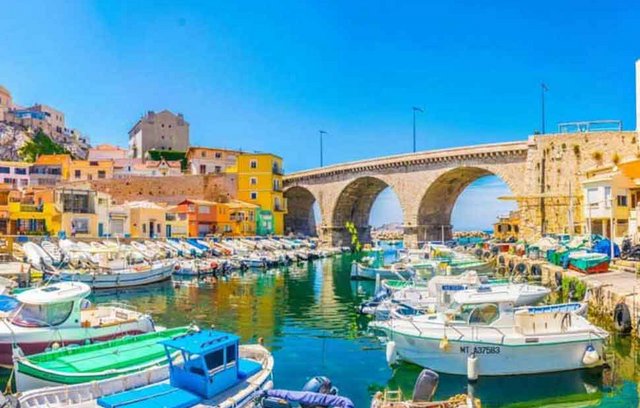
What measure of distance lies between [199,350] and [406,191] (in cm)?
4612

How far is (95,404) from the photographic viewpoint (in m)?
8.62

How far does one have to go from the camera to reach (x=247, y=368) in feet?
32.4

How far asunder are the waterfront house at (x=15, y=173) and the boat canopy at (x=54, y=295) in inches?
2386

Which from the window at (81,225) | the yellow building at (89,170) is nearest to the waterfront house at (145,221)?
the window at (81,225)

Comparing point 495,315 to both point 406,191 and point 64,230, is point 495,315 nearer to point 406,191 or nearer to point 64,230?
point 64,230

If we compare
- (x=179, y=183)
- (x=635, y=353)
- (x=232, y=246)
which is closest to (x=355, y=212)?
(x=179, y=183)

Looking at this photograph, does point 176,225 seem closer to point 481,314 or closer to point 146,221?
point 146,221

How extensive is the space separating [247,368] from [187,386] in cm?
139

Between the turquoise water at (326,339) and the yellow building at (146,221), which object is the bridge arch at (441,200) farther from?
the yellow building at (146,221)

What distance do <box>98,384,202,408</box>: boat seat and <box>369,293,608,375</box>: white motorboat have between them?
5.70m

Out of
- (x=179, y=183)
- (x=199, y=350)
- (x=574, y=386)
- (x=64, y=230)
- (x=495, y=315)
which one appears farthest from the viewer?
(x=179, y=183)

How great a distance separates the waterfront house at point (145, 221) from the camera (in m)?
45.9

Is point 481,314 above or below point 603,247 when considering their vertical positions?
below

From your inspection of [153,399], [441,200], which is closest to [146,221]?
[441,200]
